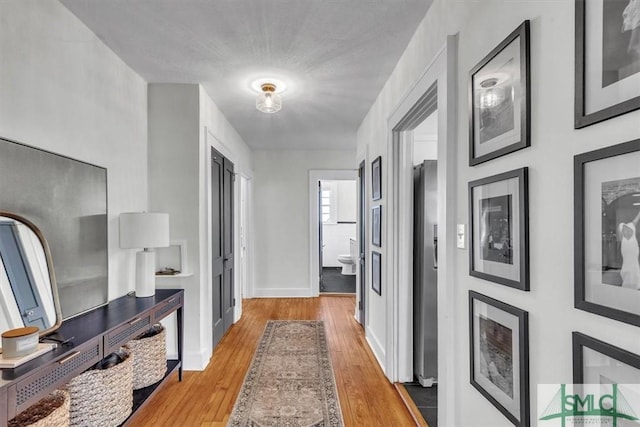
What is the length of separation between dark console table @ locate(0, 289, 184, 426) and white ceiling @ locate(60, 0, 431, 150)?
5.82 ft

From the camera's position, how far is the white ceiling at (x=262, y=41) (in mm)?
1895

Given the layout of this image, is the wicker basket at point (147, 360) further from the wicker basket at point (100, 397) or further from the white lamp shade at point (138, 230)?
the white lamp shade at point (138, 230)

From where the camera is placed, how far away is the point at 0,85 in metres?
1.50

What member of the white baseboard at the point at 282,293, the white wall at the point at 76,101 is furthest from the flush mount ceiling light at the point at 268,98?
the white baseboard at the point at 282,293

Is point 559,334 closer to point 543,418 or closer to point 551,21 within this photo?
point 543,418

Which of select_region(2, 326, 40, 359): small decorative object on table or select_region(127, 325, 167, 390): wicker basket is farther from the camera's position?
select_region(127, 325, 167, 390): wicker basket

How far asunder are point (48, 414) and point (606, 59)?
2.32 metres

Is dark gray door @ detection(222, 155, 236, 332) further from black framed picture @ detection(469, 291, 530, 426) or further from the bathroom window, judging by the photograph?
the bathroom window

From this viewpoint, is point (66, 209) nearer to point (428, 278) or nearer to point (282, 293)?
point (428, 278)

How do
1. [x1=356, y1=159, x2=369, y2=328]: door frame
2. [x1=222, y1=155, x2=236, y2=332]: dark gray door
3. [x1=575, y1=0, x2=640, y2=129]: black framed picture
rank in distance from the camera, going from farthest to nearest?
[x1=356, y1=159, x2=369, y2=328]: door frame → [x1=222, y1=155, x2=236, y2=332]: dark gray door → [x1=575, y1=0, x2=640, y2=129]: black framed picture

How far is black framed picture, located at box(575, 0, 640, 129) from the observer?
0.73 metres

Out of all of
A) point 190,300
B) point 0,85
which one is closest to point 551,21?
point 0,85

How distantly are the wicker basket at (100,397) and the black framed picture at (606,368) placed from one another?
6.98ft

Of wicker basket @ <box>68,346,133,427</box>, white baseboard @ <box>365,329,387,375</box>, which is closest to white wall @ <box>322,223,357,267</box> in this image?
white baseboard @ <box>365,329,387,375</box>
